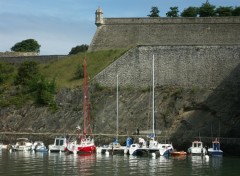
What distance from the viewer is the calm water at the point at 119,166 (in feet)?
126

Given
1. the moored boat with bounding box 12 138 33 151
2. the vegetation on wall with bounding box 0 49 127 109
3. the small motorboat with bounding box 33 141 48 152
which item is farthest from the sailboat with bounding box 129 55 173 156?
the vegetation on wall with bounding box 0 49 127 109

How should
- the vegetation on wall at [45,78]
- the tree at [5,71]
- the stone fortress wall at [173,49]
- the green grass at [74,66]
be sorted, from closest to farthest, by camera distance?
the stone fortress wall at [173,49] → the vegetation on wall at [45,78] → the green grass at [74,66] → the tree at [5,71]

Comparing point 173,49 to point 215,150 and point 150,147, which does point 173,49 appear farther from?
point 215,150

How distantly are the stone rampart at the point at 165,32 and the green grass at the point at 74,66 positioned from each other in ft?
5.49

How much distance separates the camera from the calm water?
38.5 metres

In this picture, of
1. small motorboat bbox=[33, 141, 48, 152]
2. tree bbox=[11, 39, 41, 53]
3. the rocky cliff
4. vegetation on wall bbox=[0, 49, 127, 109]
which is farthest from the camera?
tree bbox=[11, 39, 41, 53]

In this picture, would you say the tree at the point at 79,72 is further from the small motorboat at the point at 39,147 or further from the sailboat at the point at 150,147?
the sailboat at the point at 150,147

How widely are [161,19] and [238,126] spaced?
20.7 m

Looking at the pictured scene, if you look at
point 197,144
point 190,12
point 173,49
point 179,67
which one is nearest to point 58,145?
point 197,144

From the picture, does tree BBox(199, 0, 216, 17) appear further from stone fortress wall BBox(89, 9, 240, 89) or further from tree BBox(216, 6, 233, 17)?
stone fortress wall BBox(89, 9, 240, 89)

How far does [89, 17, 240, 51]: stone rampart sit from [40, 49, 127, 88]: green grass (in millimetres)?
1673

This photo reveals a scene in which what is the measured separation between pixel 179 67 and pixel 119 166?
2764cm

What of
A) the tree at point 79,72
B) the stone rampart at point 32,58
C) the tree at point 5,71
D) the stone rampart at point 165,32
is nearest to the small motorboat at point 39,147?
the tree at point 79,72

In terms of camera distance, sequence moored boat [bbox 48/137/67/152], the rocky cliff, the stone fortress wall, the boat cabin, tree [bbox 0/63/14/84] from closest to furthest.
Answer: the boat cabin → moored boat [bbox 48/137/67/152] → the rocky cliff → the stone fortress wall → tree [bbox 0/63/14/84]
